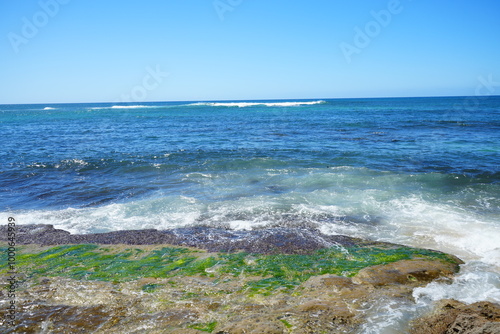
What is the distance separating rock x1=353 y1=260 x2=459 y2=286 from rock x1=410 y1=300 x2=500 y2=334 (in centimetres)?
110

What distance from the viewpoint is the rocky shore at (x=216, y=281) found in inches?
185

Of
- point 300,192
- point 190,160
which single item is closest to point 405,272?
point 300,192

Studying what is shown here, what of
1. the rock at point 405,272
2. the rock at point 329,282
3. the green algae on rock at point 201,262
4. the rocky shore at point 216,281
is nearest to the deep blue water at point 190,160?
the rocky shore at point 216,281

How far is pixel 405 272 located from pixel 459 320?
208 cm

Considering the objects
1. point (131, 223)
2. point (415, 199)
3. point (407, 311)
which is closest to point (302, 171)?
point (415, 199)

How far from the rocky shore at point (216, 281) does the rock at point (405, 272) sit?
0.07ft

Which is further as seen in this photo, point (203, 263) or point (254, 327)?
point (203, 263)

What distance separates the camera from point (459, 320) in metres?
4.27

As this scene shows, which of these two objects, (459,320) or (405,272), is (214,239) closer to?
(405,272)

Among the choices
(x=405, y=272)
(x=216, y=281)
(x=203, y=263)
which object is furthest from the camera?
(x=203, y=263)

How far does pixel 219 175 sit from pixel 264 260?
9.34 meters

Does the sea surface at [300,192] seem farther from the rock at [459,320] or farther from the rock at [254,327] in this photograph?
the rock at [254,327]

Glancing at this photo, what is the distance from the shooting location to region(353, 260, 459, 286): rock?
6.04 m

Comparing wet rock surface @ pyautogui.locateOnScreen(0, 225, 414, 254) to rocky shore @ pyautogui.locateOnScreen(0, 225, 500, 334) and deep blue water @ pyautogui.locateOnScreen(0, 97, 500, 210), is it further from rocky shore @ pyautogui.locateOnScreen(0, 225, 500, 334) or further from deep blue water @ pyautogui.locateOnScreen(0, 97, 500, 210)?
deep blue water @ pyautogui.locateOnScreen(0, 97, 500, 210)
